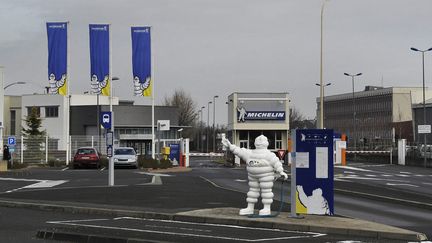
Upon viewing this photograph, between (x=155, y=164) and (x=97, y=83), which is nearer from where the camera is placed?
(x=97, y=83)

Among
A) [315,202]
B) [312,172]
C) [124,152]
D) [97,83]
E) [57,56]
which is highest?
[57,56]

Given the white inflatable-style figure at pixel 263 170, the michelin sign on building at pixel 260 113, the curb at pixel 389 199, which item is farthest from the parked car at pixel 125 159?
the white inflatable-style figure at pixel 263 170

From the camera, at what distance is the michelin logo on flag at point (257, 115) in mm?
59219

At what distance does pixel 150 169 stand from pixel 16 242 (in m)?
27.5

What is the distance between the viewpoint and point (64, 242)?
10.7 m

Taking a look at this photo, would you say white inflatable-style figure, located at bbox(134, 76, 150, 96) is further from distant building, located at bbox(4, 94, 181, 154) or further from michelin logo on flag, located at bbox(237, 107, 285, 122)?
distant building, located at bbox(4, 94, 181, 154)

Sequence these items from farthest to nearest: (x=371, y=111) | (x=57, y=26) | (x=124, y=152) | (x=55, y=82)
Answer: (x=371, y=111), (x=124, y=152), (x=55, y=82), (x=57, y=26)

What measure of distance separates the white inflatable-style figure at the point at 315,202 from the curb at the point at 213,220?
3.55 ft

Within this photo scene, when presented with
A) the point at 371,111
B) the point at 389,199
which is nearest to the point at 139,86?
the point at 389,199

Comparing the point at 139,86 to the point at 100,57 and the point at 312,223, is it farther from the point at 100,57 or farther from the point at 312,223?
the point at 312,223

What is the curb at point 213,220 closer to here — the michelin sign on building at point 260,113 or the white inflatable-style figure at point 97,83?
the white inflatable-style figure at point 97,83

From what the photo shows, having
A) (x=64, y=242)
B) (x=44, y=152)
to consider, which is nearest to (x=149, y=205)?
(x=64, y=242)

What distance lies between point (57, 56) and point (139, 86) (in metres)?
5.60

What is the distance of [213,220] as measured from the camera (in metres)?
13.3
